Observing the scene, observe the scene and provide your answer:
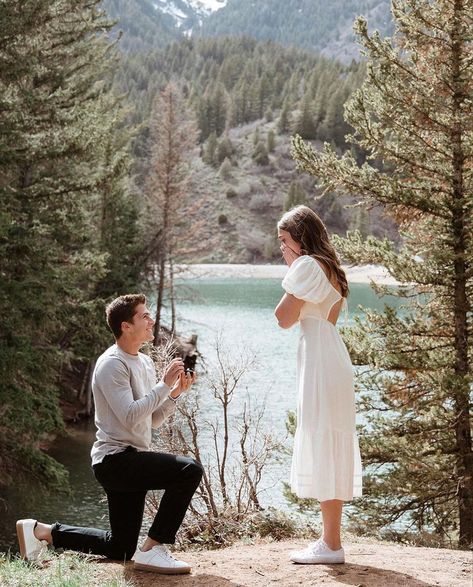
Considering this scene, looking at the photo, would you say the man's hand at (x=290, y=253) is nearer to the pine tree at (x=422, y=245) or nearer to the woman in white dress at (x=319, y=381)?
the woman in white dress at (x=319, y=381)

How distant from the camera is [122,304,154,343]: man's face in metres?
4.76

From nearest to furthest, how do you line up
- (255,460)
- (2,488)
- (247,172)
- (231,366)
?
(255,460) → (231,366) → (2,488) → (247,172)

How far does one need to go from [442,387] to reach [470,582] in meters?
3.58

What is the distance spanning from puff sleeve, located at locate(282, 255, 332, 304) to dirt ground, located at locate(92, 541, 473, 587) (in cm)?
163

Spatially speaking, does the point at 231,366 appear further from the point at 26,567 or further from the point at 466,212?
the point at 26,567

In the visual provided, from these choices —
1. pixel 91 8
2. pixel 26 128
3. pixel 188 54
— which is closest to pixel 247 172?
pixel 188 54

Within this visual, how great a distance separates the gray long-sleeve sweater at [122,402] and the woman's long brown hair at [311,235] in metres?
1.20

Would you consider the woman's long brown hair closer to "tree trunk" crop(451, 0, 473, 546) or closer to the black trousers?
the black trousers

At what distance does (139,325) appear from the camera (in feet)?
15.6

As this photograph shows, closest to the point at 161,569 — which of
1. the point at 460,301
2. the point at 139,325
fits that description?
the point at 139,325

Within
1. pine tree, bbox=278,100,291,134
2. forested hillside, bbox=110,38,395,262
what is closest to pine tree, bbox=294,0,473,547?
forested hillside, bbox=110,38,395,262

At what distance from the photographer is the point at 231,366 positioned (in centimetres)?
1031

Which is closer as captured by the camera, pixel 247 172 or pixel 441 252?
pixel 441 252

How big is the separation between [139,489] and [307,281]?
158cm
